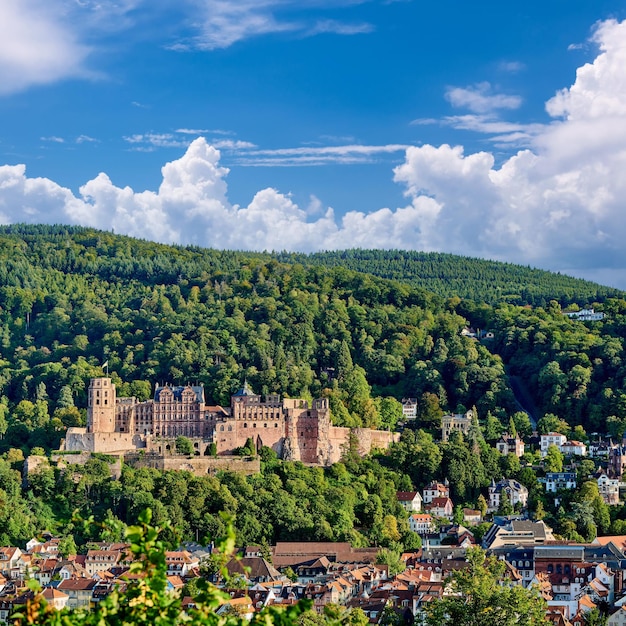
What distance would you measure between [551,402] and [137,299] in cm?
4524

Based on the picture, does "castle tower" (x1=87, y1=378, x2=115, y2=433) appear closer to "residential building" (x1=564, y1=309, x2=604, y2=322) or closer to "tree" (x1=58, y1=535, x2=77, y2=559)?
"tree" (x1=58, y1=535, x2=77, y2=559)

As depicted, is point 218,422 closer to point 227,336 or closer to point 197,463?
point 197,463

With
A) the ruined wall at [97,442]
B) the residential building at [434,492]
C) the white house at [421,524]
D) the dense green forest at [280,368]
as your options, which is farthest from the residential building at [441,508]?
the ruined wall at [97,442]

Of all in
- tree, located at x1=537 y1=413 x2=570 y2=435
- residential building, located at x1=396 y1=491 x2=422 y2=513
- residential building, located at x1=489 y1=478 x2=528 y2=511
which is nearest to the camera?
residential building, located at x1=396 y1=491 x2=422 y2=513

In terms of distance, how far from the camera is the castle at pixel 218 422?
81562 mm

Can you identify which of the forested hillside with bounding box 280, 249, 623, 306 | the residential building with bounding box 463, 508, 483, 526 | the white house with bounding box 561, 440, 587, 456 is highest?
the forested hillside with bounding box 280, 249, 623, 306

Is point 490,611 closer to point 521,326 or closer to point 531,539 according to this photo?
point 531,539

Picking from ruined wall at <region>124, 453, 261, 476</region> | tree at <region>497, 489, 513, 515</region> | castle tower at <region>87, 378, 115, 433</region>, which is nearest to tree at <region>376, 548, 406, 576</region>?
ruined wall at <region>124, 453, 261, 476</region>

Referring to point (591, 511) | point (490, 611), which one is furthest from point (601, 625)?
point (591, 511)

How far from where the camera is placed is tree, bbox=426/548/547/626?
169ft

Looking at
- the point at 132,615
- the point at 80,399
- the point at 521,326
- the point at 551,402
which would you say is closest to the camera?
the point at 132,615

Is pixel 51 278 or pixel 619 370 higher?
pixel 51 278

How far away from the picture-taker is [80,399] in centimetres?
9525

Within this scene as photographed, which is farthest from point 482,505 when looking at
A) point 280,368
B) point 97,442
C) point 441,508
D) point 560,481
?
point 97,442
